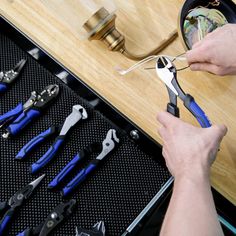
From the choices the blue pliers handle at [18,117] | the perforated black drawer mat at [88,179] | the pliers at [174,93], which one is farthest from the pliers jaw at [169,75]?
the blue pliers handle at [18,117]

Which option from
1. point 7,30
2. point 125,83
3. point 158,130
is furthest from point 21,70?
point 158,130

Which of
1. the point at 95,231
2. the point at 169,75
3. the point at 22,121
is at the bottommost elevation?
the point at 95,231

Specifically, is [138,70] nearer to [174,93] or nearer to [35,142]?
[174,93]

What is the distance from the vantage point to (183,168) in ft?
2.25

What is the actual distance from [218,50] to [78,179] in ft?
1.19

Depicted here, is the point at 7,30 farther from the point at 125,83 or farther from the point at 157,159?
the point at 157,159

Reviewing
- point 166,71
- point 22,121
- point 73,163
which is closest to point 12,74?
point 22,121

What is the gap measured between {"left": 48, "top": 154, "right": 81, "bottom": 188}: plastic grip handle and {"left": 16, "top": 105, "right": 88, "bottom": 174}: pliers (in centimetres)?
4

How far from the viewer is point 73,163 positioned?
2.73ft

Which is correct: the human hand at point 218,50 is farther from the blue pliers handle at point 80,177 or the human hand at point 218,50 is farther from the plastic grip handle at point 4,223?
the plastic grip handle at point 4,223

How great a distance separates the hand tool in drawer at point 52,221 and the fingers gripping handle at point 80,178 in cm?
3

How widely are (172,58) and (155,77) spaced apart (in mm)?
50

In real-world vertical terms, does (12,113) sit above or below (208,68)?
above

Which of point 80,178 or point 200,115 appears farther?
point 80,178
